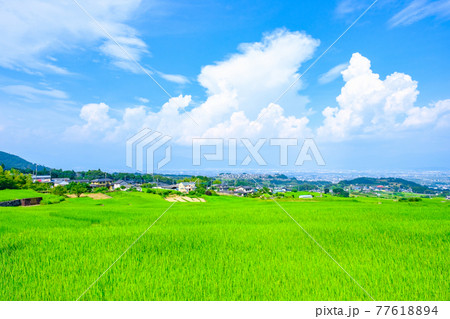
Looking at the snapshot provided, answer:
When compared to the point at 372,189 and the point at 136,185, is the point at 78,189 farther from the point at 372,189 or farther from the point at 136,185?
the point at 372,189

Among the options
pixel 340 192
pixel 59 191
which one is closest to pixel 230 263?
pixel 340 192

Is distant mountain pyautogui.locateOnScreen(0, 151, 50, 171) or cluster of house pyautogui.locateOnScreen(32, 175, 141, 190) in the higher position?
distant mountain pyautogui.locateOnScreen(0, 151, 50, 171)

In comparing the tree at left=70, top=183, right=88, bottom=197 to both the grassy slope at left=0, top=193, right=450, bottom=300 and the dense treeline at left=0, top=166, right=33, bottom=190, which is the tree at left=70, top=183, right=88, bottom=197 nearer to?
the dense treeline at left=0, top=166, right=33, bottom=190

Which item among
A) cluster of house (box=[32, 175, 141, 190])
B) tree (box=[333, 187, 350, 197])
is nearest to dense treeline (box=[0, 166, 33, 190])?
cluster of house (box=[32, 175, 141, 190])

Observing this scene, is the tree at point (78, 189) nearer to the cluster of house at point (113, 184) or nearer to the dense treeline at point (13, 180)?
the cluster of house at point (113, 184)

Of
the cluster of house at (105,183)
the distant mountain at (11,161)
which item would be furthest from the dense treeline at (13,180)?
the cluster of house at (105,183)

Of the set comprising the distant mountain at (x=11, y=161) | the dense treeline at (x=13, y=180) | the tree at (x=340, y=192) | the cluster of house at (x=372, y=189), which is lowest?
the tree at (x=340, y=192)

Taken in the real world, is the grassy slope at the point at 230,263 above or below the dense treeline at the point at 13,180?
below

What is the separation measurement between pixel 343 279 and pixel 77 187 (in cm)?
2488

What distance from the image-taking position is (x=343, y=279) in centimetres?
342

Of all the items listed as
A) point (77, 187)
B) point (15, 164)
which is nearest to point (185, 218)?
point (77, 187)

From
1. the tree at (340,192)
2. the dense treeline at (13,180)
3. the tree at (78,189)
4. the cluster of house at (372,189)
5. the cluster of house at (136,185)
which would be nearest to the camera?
the dense treeline at (13,180)

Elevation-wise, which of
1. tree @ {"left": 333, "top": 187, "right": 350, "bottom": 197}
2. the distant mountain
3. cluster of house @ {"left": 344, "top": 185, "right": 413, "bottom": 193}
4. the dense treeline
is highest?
the distant mountain

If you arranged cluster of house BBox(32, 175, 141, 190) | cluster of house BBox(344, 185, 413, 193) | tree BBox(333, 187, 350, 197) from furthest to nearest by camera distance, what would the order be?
1. cluster of house BBox(32, 175, 141, 190)
2. tree BBox(333, 187, 350, 197)
3. cluster of house BBox(344, 185, 413, 193)
